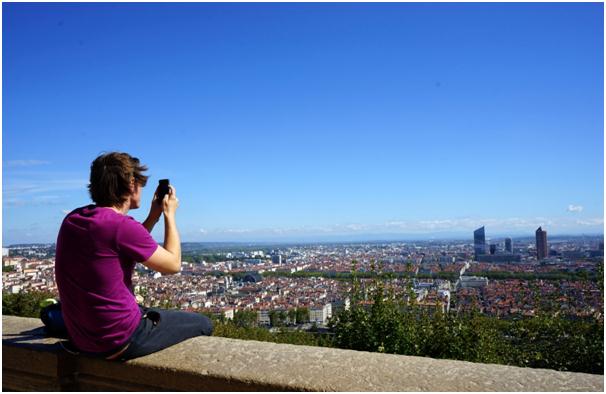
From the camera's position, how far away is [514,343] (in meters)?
5.00

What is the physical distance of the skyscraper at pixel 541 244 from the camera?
827cm

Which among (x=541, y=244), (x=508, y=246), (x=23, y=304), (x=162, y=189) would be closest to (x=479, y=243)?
(x=508, y=246)

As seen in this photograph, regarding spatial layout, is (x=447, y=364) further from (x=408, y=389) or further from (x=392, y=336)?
(x=392, y=336)

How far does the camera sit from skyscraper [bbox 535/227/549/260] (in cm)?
827

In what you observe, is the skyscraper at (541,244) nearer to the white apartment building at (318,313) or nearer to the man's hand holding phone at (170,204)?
the white apartment building at (318,313)

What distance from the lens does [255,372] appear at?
7.16 ft

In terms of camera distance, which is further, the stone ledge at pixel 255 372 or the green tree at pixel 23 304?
the green tree at pixel 23 304

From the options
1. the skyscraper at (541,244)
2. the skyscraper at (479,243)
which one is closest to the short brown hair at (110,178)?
the skyscraper at (541,244)

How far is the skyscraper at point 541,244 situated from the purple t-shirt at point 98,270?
7.07 metres

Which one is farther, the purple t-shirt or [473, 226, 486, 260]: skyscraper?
[473, 226, 486, 260]: skyscraper

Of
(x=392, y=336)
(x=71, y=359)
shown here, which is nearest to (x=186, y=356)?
(x=71, y=359)

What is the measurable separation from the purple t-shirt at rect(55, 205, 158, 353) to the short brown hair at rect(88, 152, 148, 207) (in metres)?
0.10

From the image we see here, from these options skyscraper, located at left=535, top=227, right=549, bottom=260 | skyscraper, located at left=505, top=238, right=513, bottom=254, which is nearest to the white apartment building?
skyscraper, located at left=535, top=227, right=549, bottom=260

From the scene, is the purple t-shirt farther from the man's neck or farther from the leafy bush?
the leafy bush
